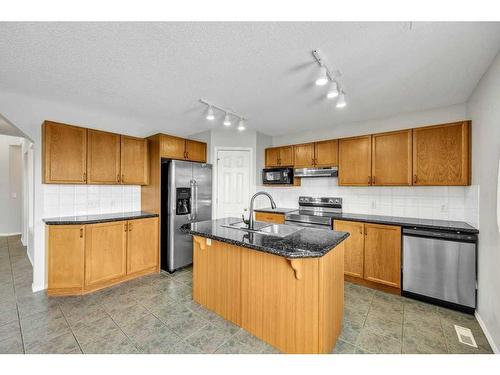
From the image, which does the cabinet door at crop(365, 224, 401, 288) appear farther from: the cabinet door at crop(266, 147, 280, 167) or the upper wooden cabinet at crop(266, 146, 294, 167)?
the cabinet door at crop(266, 147, 280, 167)

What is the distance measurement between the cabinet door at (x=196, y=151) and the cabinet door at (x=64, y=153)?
1455 mm

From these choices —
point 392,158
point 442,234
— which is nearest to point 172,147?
point 392,158

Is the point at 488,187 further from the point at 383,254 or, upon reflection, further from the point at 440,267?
the point at 383,254

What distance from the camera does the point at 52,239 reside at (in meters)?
2.62

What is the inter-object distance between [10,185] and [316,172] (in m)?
7.60

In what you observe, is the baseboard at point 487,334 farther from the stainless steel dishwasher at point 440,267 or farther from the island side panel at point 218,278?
the island side panel at point 218,278

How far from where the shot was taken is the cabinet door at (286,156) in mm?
4102

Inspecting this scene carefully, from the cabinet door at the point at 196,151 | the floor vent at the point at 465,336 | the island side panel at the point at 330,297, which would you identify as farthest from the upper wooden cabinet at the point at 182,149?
the floor vent at the point at 465,336

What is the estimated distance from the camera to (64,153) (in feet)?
9.25

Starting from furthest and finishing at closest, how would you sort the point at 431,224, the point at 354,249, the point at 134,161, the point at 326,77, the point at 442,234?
A: the point at 134,161
the point at 354,249
the point at 431,224
the point at 442,234
the point at 326,77

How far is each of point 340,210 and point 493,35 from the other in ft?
8.75

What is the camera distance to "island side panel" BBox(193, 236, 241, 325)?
2.05 meters

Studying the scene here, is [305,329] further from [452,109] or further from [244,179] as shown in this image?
[452,109]

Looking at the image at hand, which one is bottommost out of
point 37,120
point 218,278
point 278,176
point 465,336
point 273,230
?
point 465,336
